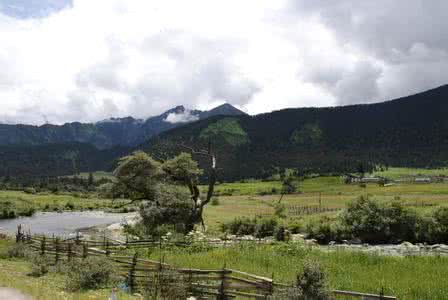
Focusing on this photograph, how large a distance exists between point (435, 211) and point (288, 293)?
31.7 m

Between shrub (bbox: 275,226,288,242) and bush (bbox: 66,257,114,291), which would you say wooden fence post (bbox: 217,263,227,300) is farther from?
shrub (bbox: 275,226,288,242)

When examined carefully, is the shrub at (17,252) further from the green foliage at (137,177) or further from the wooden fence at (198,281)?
the green foliage at (137,177)

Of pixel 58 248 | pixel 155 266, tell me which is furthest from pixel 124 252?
pixel 155 266

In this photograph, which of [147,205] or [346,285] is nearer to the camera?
[346,285]

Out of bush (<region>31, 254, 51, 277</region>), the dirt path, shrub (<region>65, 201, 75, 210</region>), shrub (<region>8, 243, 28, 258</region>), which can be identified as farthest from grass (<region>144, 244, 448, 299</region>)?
shrub (<region>65, 201, 75, 210</region>)

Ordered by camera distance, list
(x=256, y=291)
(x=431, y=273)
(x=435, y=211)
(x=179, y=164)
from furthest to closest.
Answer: (x=179, y=164), (x=435, y=211), (x=431, y=273), (x=256, y=291)

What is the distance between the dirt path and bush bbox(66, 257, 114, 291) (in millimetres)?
2570

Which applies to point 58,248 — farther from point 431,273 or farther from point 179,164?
point 431,273

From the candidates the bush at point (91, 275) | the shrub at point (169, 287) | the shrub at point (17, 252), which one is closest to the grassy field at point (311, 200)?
the shrub at point (17, 252)

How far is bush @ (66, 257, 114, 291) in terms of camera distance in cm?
2117

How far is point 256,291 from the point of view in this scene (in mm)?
17766

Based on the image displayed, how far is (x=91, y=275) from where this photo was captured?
21.4 meters

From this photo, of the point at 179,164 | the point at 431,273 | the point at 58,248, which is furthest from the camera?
the point at 179,164

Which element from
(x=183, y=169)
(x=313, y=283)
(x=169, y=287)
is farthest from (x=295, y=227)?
(x=313, y=283)
